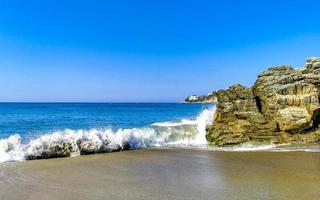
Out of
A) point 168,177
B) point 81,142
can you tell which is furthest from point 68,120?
point 168,177

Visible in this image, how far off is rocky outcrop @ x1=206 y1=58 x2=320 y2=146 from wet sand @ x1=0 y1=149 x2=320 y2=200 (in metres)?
3.20

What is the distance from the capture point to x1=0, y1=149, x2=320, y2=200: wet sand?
9.56 metres

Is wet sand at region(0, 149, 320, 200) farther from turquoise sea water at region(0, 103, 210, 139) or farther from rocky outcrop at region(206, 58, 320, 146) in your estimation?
turquoise sea water at region(0, 103, 210, 139)

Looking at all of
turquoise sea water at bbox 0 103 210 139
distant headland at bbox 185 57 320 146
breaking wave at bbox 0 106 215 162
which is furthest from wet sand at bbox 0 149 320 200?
turquoise sea water at bbox 0 103 210 139

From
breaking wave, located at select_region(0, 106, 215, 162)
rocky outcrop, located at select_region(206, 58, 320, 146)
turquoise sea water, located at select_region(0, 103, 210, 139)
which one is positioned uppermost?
rocky outcrop, located at select_region(206, 58, 320, 146)

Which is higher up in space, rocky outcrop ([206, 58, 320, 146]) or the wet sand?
rocky outcrop ([206, 58, 320, 146])

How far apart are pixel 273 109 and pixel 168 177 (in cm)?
Answer: 1067

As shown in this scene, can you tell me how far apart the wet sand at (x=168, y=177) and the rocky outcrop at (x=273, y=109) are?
320 cm

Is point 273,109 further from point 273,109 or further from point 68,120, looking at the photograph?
point 68,120

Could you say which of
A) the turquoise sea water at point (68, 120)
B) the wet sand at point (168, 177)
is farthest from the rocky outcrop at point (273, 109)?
the turquoise sea water at point (68, 120)

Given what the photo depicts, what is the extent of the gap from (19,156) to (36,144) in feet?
3.08

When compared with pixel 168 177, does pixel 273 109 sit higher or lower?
higher

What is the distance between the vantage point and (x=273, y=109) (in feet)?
65.6

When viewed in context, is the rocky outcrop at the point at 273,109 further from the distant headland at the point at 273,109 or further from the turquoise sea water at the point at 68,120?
the turquoise sea water at the point at 68,120
